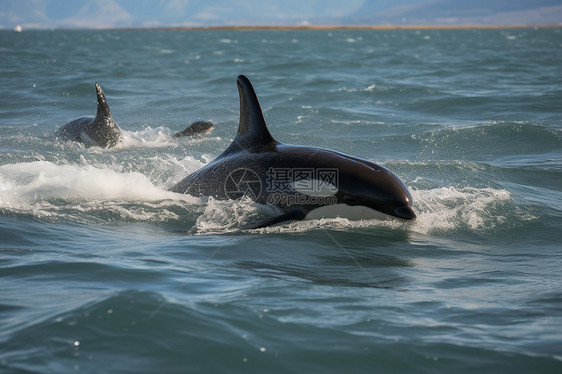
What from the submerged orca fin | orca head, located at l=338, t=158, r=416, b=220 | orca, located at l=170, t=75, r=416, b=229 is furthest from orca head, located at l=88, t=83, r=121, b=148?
orca head, located at l=338, t=158, r=416, b=220

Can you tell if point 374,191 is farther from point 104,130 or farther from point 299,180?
point 104,130

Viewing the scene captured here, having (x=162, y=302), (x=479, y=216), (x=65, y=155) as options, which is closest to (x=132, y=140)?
(x=65, y=155)

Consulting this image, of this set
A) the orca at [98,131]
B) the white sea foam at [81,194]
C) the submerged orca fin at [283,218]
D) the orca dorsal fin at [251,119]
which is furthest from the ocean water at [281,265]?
the orca dorsal fin at [251,119]

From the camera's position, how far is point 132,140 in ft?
50.3

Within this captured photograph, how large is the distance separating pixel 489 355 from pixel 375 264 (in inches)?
96.0

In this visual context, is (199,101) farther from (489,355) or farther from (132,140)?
(489,355)

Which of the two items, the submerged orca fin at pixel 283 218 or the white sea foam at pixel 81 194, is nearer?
the submerged orca fin at pixel 283 218

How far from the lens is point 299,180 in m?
7.94

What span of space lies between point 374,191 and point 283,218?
42.9 inches

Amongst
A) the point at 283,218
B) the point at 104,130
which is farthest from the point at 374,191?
the point at 104,130

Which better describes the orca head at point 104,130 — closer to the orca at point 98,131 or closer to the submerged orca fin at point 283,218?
the orca at point 98,131

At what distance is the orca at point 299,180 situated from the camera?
766 cm

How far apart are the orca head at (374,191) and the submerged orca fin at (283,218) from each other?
1.67 feet

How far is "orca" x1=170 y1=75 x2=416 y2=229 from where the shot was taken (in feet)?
25.1
